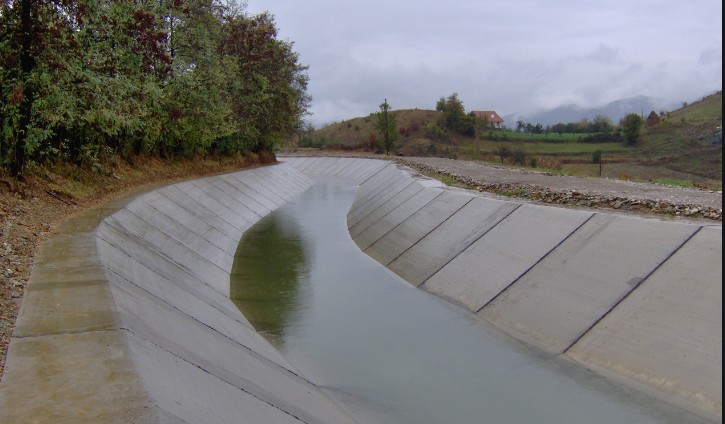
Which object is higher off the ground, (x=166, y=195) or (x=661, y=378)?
(x=166, y=195)

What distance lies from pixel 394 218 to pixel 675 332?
43.2 ft

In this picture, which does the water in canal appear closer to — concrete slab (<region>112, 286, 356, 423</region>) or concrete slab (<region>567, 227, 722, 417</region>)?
concrete slab (<region>567, 227, 722, 417</region>)

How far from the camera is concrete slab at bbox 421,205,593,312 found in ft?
36.6

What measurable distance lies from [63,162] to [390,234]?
11.3 meters

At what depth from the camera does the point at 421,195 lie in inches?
809

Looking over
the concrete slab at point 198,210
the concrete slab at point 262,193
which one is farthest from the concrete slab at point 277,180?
the concrete slab at point 198,210

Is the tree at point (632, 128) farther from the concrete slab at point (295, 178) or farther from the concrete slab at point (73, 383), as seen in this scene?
the concrete slab at point (73, 383)

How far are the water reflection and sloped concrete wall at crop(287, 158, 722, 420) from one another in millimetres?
3183


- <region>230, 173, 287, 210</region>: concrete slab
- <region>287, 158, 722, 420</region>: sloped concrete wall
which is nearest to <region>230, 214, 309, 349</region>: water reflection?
<region>287, 158, 722, 420</region>: sloped concrete wall

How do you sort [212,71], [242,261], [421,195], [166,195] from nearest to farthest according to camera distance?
1. [242,261]
2. [166,195]
3. [421,195]
4. [212,71]

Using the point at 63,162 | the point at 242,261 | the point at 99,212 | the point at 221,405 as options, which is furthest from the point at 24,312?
the point at 63,162

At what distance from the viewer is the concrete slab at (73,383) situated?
3992mm

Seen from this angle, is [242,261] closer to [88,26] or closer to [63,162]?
[63,162]

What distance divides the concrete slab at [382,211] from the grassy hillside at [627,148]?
10296mm
